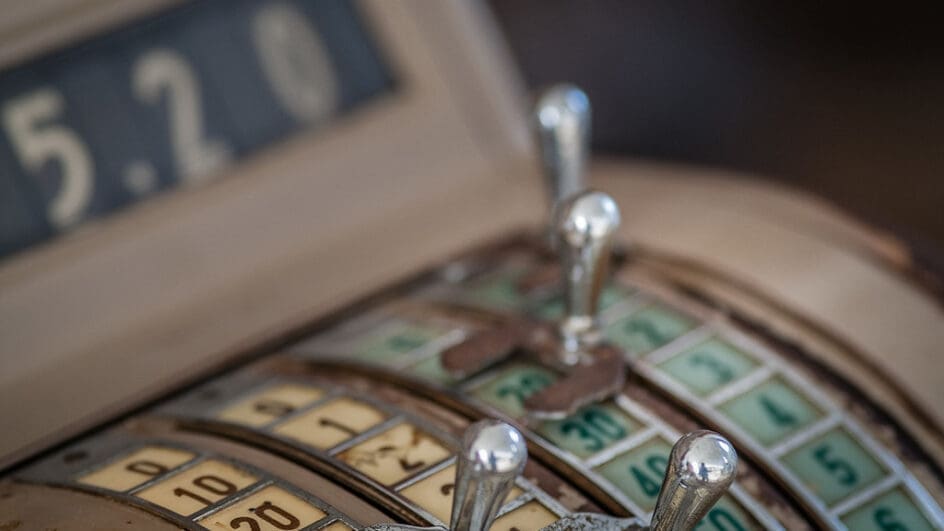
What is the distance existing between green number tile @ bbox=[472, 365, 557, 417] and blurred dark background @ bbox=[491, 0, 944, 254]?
2.89 ft

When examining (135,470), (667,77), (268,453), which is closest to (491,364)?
(268,453)

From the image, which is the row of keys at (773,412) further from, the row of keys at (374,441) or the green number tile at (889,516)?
the row of keys at (374,441)

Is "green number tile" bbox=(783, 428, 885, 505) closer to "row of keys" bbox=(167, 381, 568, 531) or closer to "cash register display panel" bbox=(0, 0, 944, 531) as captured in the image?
"cash register display panel" bbox=(0, 0, 944, 531)

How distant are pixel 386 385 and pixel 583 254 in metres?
0.24

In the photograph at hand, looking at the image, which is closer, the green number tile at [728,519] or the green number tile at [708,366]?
the green number tile at [728,519]

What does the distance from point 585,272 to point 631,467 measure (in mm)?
185

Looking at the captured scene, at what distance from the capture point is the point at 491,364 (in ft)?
3.94

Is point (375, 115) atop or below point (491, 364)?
atop

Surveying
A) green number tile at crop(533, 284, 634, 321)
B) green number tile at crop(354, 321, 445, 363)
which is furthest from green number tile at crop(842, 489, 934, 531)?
green number tile at crop(354, 321, 445, 363)

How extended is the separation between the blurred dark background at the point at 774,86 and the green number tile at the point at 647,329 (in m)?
0.74

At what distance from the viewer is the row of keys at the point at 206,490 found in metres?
1.00

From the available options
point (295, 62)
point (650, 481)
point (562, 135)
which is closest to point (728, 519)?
point (650, 481)

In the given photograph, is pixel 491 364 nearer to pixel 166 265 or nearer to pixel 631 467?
pixel 631 467

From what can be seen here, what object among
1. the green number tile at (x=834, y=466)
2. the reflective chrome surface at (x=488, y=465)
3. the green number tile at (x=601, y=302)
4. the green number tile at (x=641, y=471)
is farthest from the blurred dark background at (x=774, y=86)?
the reflective chrome surface at (x=488, y=465)
